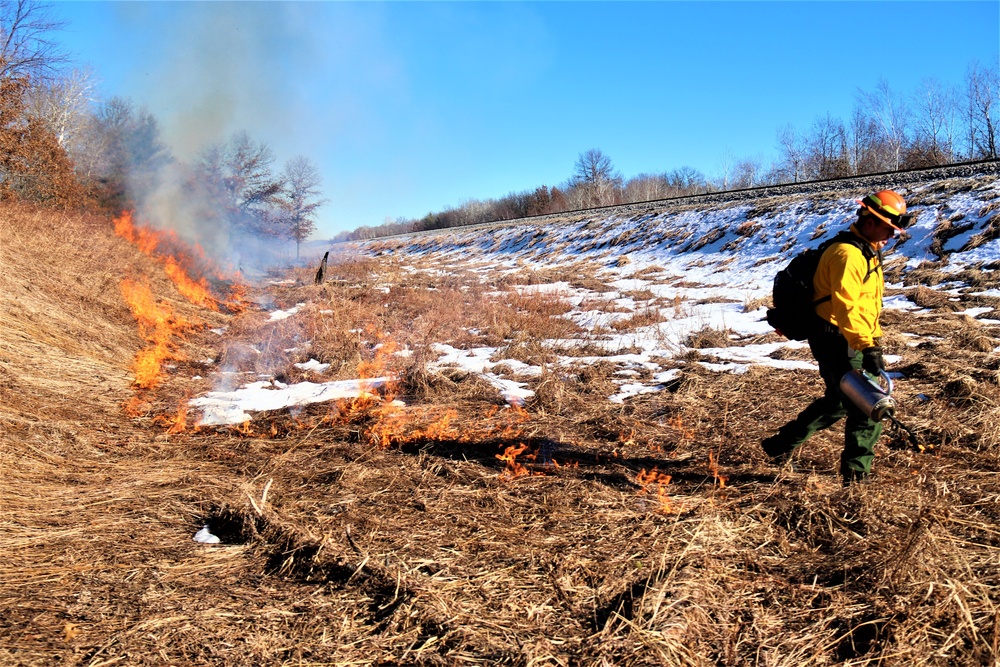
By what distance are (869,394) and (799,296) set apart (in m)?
0.72

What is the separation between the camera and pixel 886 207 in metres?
3.08

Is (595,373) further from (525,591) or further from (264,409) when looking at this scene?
(525,591)

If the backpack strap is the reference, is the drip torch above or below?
below

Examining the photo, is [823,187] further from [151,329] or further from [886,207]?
[151,329]

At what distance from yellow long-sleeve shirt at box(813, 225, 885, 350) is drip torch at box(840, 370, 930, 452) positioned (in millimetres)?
178

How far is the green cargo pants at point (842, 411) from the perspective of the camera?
322cm

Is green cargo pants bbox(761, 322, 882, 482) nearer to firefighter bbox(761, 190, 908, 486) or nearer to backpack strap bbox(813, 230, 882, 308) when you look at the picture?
firefighter bbox(761, 190, 908, 486)

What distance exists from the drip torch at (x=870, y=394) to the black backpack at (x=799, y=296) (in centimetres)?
42

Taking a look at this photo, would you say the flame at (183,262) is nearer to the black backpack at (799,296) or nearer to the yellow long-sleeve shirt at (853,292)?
the black backpack at (799,296)

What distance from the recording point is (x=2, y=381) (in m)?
5.23

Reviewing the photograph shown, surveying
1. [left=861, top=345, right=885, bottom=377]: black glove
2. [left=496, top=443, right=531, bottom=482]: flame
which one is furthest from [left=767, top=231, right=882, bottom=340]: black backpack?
[left=496, top=443, right=531, bottom=482]: flame

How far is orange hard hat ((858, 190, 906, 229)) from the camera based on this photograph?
10.1 feet

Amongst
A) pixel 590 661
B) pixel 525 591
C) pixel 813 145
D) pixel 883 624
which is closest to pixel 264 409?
pixel 525 591

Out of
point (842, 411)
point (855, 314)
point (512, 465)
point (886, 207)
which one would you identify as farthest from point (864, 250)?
point (512, 465)
